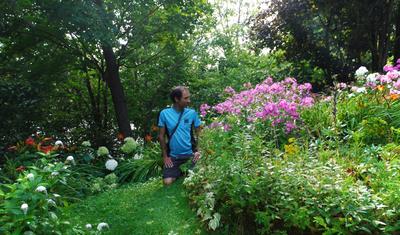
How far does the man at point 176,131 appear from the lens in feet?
17.4

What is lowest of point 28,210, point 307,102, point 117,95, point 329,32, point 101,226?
point 101,226

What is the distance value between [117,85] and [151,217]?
5.15 metres

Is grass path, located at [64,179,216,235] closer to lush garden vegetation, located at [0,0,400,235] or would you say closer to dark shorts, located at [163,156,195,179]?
lush garden vegetation, located at [0,0,400,235]

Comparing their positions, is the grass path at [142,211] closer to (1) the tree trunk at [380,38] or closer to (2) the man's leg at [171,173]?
(2) the man's leg at [171,173]

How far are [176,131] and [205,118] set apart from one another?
77.9 inches

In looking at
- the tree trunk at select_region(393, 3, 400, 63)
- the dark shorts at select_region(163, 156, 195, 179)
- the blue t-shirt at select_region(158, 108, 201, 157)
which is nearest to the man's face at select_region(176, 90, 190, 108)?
the blue t-shirt at select_region(158, 108, 201, 157)

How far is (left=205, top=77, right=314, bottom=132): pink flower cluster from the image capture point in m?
4.91

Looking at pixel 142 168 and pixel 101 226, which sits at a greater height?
pixel 142 168

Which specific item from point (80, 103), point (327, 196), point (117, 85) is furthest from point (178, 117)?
point (80, 103)

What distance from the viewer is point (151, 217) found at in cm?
407

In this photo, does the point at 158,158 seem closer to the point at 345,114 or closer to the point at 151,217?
the point at 151,217

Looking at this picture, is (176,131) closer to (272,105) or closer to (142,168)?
(142,168)

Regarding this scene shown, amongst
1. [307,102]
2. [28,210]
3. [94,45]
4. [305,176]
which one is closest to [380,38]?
[307,102]

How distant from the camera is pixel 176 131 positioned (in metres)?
5.40
